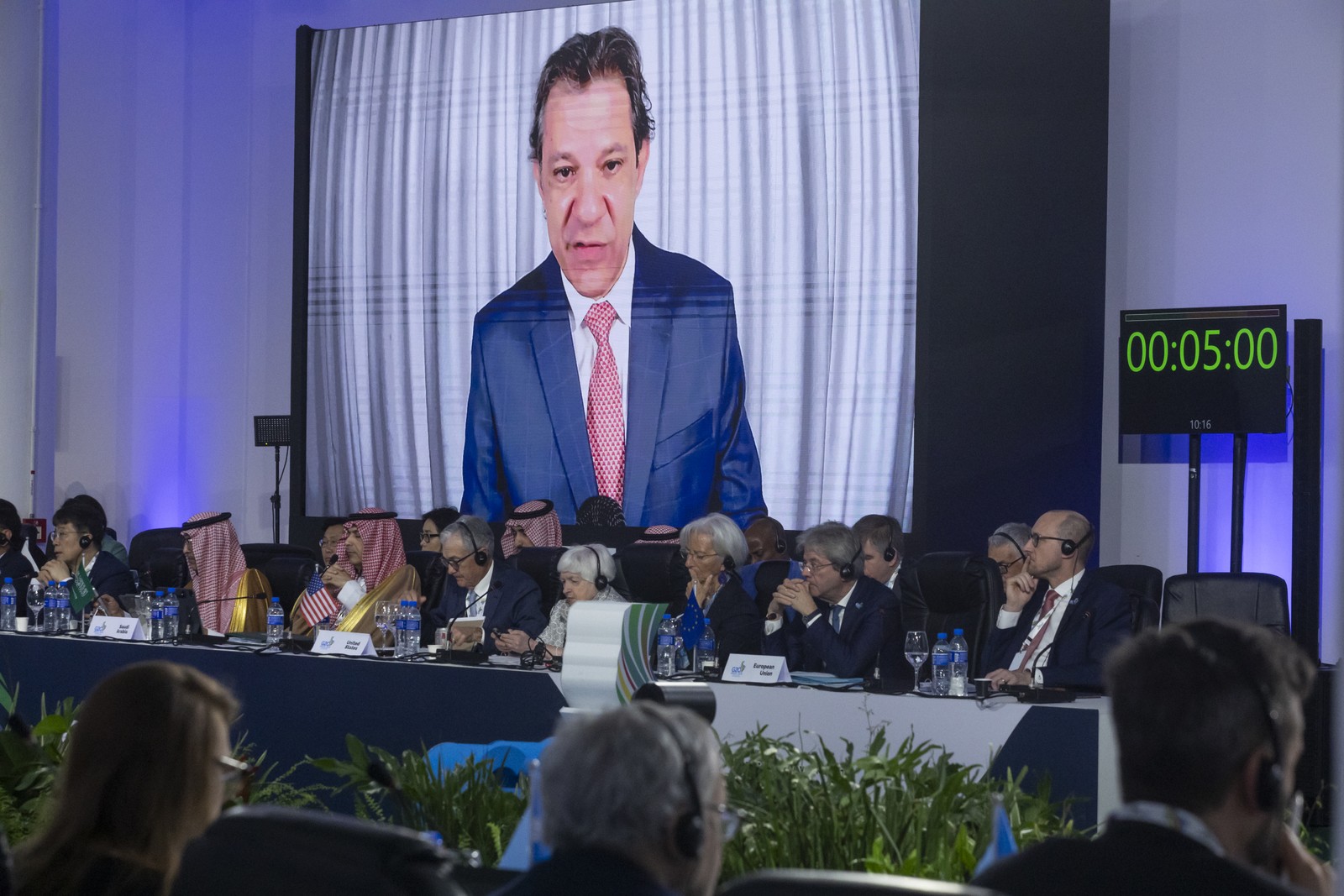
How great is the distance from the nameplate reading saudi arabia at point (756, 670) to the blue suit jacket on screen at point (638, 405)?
11.8 feet

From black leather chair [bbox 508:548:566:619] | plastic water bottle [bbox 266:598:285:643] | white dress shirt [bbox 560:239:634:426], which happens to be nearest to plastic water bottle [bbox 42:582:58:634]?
plastic water bottle [bbox 266:598:285:643]

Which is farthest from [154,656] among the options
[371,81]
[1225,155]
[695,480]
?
[1225,155]

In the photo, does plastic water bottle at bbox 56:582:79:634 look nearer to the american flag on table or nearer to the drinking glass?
the american flag on table

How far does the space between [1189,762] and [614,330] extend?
277 inches

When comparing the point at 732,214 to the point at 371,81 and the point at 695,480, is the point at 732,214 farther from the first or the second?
the point at 371,81

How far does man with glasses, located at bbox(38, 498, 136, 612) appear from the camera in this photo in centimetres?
611

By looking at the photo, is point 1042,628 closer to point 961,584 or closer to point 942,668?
point 961,584

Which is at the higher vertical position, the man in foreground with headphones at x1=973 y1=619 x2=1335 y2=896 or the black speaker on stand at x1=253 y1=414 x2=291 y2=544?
the black speaker on stand at x1=253 y1=414 x2=291 y2=544

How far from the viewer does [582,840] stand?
144cm

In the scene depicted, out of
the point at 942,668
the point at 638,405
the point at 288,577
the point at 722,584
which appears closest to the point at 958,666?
the point at 942,668

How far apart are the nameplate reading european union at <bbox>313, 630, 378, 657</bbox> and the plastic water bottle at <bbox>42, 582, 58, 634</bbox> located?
4.39ft

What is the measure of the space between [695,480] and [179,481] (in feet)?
13.6

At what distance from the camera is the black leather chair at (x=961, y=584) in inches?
180

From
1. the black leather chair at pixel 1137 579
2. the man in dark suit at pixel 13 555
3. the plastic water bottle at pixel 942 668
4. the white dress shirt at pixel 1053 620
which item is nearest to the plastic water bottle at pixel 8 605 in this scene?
the man in dark suit at pixel 13 555
